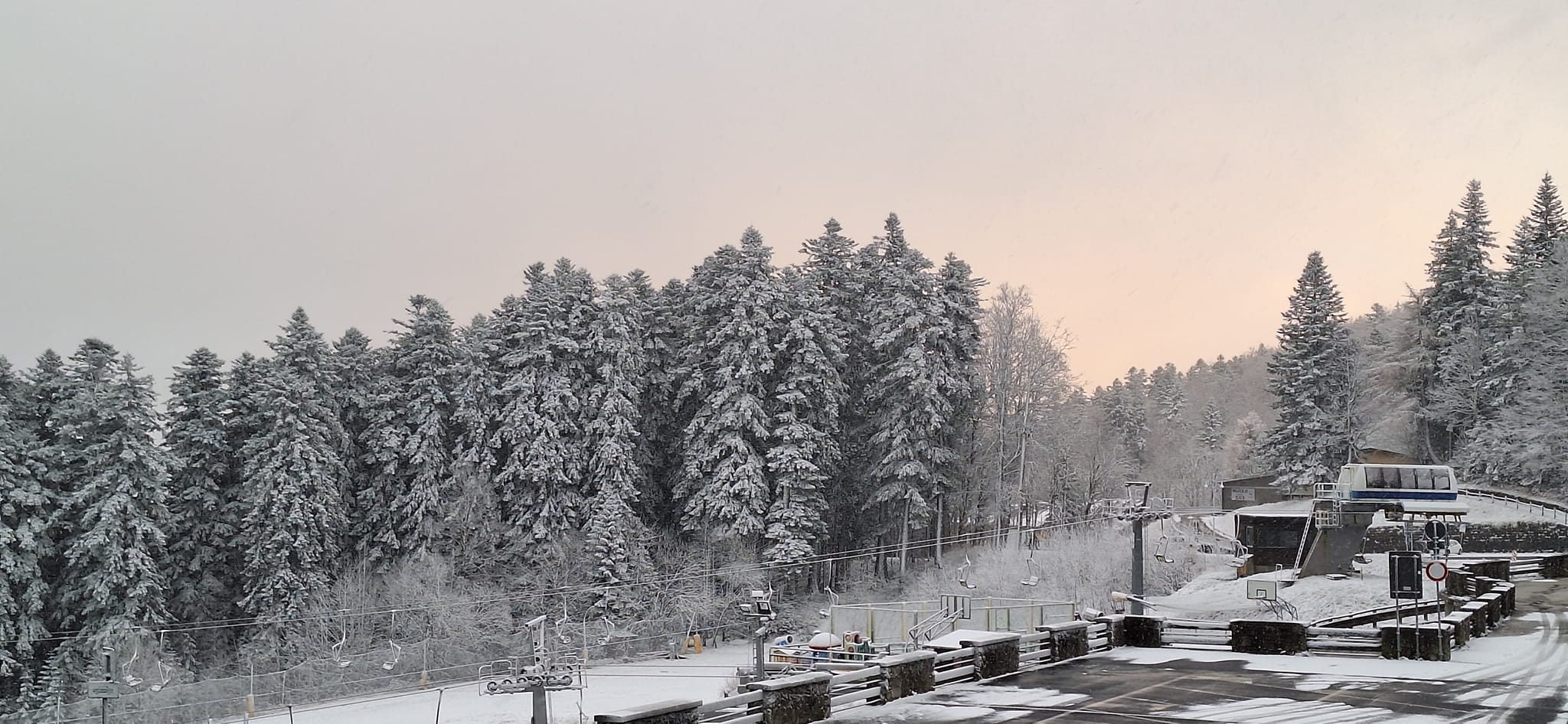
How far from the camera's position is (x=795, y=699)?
14.9 m

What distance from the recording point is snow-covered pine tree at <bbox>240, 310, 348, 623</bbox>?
51.1 metres

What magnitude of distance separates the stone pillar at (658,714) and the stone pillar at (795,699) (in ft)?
5.02

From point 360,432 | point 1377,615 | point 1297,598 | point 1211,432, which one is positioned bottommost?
point 1297,598

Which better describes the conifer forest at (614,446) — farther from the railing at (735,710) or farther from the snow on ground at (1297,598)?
the railing at (735,710)

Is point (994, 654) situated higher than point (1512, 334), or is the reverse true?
point (1512, 334)

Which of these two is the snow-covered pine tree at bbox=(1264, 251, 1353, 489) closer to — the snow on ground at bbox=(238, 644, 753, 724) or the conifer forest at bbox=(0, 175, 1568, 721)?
the conifer forest at bbox=(0, 175, 1568, 721)

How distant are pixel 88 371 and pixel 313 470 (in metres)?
10.2

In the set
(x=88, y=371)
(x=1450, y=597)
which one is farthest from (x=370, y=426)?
(x=1450, y=597)

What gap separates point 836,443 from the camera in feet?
211

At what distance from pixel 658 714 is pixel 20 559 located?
43415 millimetres

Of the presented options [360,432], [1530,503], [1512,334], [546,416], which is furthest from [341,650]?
[1512,334]

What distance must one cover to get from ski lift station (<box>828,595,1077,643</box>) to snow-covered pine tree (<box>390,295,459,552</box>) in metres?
24.1

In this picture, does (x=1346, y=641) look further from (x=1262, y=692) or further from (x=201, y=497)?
(x=201, y=497)

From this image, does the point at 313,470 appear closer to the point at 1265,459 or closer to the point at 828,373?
the point at 828,373
